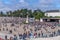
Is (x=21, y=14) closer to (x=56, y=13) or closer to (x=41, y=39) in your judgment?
(x=56, y=13)

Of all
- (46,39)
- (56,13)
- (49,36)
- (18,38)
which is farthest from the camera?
(56,13)

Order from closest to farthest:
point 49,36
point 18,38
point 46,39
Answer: point 18,38, point 46,39, point 49,36

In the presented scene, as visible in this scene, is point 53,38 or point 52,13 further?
point 52,13

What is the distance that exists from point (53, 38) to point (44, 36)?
886 millimetres

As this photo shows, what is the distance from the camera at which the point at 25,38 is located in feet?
58.5

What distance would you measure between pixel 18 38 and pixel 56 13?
7201cm

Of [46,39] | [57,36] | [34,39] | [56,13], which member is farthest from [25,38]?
[56,13]

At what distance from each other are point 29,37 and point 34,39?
36.5 inches

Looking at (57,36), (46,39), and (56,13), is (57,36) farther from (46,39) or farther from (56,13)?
(56,13)

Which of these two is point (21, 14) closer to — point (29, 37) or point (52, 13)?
point (52, 13)

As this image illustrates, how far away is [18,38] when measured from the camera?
17.1 metres

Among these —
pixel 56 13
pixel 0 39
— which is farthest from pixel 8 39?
pixel 56 13

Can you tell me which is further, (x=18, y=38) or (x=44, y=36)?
(x=44, y=36)

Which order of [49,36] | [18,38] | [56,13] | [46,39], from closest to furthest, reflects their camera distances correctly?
1. [18,38]
2. [46,39]
3. [49,36]
4. [56,13]
